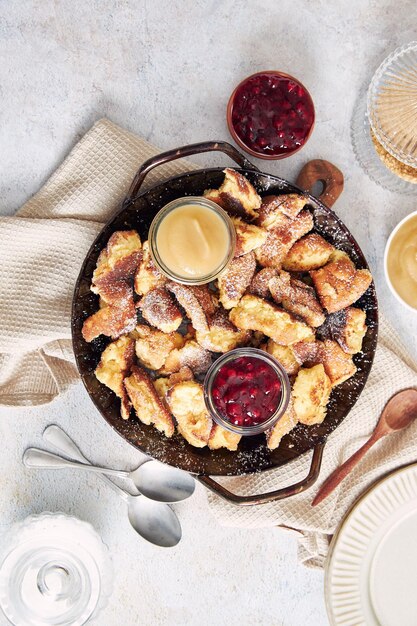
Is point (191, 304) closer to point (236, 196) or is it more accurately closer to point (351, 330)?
point (236, 196)

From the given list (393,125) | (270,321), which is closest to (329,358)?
(270,321)

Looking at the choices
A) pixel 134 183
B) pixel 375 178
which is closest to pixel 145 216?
pixel 134 183

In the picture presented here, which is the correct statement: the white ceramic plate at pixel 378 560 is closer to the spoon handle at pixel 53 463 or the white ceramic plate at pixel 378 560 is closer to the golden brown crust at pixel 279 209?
the spoon handle at pixel 53 463

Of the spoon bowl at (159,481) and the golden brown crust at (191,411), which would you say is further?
the spoon bowl at (159,481)

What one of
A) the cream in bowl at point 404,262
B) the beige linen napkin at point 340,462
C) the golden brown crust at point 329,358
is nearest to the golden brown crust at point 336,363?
the golden brown crust at point 329,358

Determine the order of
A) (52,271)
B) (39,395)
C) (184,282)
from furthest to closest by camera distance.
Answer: (39,395), (52,271), (184,282)

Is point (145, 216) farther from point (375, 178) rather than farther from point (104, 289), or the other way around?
point (375, 178)
